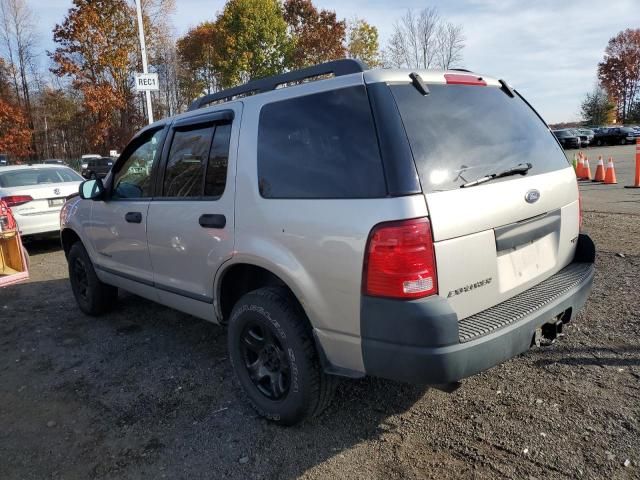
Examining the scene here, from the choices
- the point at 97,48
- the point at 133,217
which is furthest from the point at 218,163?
the point at 97,48

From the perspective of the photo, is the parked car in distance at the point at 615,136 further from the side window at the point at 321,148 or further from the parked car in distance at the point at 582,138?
the side window at the point at 321,148

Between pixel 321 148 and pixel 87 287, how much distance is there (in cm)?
362

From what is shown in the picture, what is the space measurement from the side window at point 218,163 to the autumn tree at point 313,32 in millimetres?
38365

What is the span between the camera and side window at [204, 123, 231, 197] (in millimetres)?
3123

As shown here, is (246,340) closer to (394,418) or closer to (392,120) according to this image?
(394,418)

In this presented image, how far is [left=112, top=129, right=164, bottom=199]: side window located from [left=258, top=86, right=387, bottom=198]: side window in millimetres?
1426

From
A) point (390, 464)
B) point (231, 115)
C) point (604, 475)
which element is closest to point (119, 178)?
point (231, 115)

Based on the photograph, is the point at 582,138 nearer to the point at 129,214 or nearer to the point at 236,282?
the point at 129,214

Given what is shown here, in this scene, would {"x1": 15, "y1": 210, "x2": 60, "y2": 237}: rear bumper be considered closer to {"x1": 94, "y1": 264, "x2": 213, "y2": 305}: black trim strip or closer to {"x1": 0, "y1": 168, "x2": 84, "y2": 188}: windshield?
{"x1": 0, "y1": 168, "x2": 84, "y2": 188}: windshield

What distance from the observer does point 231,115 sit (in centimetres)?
313

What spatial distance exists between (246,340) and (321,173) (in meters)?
1.19

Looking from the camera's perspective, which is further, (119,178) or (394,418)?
(119,178)

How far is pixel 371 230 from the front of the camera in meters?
2.21

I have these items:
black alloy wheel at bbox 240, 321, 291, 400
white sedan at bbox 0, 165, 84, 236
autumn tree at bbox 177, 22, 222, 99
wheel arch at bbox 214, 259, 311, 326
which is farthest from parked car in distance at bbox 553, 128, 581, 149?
black alloy wheel at bbox 240, 321, 291, 400
